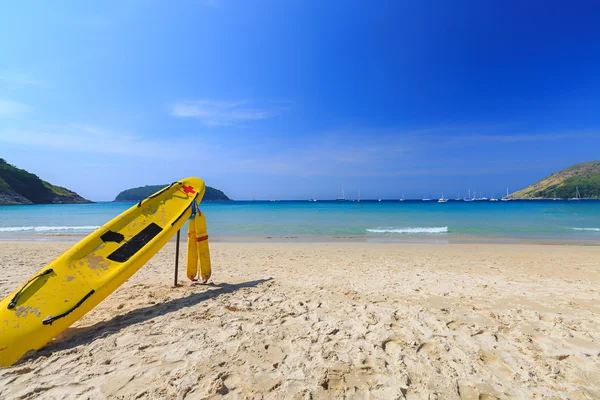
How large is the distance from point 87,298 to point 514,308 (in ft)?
19.9

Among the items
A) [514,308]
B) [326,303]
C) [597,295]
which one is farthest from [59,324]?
[597,295]

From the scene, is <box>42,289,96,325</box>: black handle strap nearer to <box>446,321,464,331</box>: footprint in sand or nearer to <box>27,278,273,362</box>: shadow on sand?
<box>27,278,273,362</box>: shadow on sand

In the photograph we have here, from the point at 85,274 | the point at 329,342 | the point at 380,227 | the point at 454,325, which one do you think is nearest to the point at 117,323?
the point at 85,274

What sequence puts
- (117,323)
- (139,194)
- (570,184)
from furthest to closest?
(139,194)
(570,184)
(117,323)

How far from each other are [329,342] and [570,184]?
159 m

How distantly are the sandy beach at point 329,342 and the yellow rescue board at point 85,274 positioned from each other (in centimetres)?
26

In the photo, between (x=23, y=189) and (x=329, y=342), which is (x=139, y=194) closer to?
(x=23, y=189)

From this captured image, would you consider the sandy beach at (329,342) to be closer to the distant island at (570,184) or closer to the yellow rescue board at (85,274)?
the yellow rescue board at (85,274)

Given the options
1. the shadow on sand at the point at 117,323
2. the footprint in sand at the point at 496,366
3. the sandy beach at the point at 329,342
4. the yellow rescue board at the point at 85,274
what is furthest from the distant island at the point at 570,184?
the yellow rescue board at the point at 85,274

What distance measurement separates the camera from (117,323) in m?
3.71

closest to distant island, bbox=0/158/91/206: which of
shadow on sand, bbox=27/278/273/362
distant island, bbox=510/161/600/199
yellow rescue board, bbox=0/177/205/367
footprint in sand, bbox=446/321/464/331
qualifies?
yellow rescue board, bbox=0/177/205/367

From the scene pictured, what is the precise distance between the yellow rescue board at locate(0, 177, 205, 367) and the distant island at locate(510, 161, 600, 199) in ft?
491

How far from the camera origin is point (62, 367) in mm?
2662

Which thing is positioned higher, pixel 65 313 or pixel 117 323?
pixel 65 313
